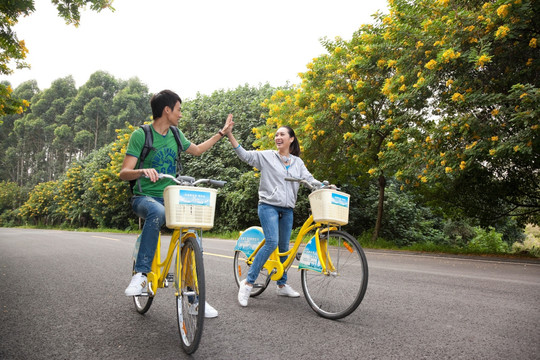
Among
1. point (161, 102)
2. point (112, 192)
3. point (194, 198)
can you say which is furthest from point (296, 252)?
point (112, 192)

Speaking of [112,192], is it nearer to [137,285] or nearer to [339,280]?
[137,285]

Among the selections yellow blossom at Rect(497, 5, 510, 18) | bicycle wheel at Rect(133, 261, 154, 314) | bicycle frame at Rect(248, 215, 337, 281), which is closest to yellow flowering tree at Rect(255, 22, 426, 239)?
yellow blossom at Rect(497, 5, 510, 18)

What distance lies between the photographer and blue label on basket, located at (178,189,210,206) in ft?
9.52

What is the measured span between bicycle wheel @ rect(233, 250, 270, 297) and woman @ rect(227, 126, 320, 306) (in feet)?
1.00

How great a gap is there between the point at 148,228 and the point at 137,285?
0.50m

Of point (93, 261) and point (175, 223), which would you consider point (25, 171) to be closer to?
point (93, 261)

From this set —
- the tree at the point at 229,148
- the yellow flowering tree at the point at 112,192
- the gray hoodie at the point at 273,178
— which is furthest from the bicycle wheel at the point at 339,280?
the yellow flowering tree at the point at 112,192

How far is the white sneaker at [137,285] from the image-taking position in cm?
336

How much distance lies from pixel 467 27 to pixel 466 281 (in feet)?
18.3

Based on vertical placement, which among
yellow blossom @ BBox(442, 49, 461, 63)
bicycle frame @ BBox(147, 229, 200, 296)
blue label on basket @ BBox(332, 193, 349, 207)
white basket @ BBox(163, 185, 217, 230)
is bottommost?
bicycle frame @ BBox(147, 229, 200, 296)

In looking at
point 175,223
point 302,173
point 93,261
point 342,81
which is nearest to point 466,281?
point 302,173

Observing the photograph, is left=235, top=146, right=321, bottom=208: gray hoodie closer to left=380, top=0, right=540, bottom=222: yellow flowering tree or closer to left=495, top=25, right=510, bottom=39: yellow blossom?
left=380, top=0, right=540, bottom=222: yellow flowering tree

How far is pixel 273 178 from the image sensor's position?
14.5 feet

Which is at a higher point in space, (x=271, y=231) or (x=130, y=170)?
(x=130, y=170)
